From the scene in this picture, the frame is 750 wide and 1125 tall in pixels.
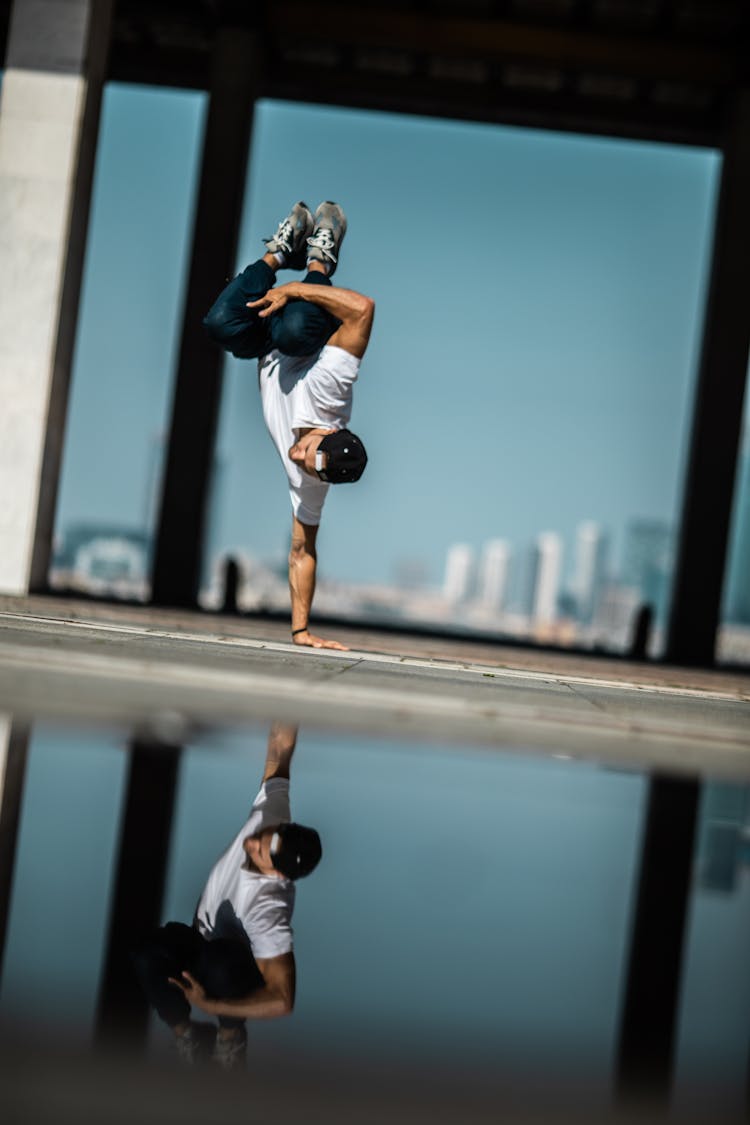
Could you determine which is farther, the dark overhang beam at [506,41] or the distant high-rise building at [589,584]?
the distant high-rise building at [589,584]

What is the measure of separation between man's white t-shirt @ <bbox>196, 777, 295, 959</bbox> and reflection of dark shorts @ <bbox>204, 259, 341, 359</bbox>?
158 inches

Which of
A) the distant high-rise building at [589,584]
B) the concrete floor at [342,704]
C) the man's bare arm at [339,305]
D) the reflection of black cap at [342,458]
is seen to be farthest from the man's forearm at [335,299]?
the distant high-rise building at [589,584]

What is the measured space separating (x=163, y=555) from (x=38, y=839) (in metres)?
14.8

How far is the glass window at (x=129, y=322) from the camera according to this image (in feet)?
55.6

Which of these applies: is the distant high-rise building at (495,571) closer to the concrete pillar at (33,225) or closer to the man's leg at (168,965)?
the concrete pillar at (33,225)

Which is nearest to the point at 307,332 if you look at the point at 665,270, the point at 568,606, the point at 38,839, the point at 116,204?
the point at 38,839

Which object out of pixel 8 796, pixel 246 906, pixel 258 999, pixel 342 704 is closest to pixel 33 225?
pixel 342 704

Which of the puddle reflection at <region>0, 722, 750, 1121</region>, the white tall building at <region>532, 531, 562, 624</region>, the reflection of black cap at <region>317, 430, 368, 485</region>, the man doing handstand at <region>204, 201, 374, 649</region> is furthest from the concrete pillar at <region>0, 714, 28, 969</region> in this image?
the white tall building at <region>532, 531, 562, 624</region>

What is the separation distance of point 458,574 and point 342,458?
151ft

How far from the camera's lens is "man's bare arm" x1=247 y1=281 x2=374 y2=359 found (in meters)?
5.11

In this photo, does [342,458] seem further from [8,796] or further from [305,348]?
[8,796]

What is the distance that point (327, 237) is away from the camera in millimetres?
5367

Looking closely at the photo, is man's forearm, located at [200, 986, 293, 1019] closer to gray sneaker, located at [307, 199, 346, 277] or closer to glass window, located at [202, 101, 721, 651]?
gray sneaker, located at [307, 199, 346, 277]

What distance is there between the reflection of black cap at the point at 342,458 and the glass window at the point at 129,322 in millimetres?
9652
